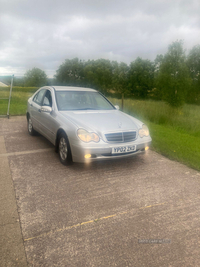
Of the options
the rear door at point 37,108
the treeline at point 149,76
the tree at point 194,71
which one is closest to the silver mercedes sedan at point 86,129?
the rear door at point 37,108

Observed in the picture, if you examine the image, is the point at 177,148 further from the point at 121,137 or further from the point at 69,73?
the point at 69,73

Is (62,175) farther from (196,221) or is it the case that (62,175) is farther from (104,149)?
(196,221)

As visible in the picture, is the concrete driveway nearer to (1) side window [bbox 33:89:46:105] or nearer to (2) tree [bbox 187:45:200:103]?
(1) side window [bbox 33:89:46:105]

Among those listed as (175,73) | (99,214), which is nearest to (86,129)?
(99,214)

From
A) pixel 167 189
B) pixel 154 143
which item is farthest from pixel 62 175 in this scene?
pixel 154 143

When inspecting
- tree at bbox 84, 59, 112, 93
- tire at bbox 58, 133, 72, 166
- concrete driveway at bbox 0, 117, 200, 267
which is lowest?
concrete driveway at bbox 0, 117, 200, 267

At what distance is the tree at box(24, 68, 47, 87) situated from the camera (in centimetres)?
10194

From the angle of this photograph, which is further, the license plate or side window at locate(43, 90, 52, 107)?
side window at locate(43, 90, 52, 107)

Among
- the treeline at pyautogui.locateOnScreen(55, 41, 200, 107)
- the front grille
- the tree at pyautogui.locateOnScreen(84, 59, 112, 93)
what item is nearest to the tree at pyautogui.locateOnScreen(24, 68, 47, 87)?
the treeline at pyautogui.locateOnScreen(55, 41, 200, 107)

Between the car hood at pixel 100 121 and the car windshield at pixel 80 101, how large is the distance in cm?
34

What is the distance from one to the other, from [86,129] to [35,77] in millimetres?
107472

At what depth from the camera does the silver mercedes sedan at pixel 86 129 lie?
409cm

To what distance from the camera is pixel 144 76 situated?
51.8 metres

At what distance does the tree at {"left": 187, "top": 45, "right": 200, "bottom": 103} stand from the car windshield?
1584 inches
